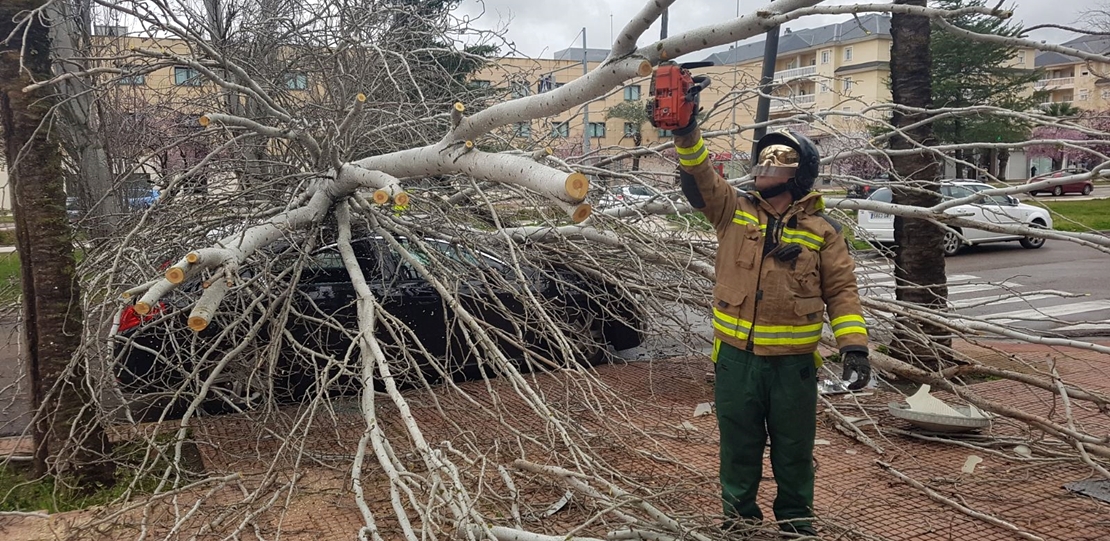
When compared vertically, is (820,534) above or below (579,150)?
below

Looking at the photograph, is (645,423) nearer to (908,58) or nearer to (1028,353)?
(908,58)

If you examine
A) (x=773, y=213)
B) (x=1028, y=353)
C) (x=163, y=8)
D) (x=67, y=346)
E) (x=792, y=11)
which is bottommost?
(x=1028, y=353)

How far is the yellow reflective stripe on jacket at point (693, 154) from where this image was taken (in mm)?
3115

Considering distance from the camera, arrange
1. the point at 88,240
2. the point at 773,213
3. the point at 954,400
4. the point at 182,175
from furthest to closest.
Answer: the point at 954,400 → the point at 88,240 → the point at 182,175 → the point at 773,213

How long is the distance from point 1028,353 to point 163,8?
7.50 meters

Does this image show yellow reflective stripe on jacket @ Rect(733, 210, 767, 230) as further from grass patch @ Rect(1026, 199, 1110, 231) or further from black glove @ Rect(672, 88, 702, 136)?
grass patch @ Rect(1026, 199, 1110, 231)

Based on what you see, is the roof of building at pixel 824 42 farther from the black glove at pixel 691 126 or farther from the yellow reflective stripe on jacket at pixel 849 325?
the yellow reflective stripe on jacket at pixel 849 325

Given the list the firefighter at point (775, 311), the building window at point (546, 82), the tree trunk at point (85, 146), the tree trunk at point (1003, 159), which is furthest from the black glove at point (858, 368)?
the tree trunk at point (1003, 159)

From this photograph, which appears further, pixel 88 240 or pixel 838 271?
pixel 88 240

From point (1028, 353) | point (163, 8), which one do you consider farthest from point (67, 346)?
point (1028, 353)

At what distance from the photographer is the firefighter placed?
315cm

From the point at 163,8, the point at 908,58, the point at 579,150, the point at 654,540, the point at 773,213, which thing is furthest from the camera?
the point at 579,150

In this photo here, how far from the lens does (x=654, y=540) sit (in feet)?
10.0

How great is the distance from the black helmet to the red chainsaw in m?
0.53
